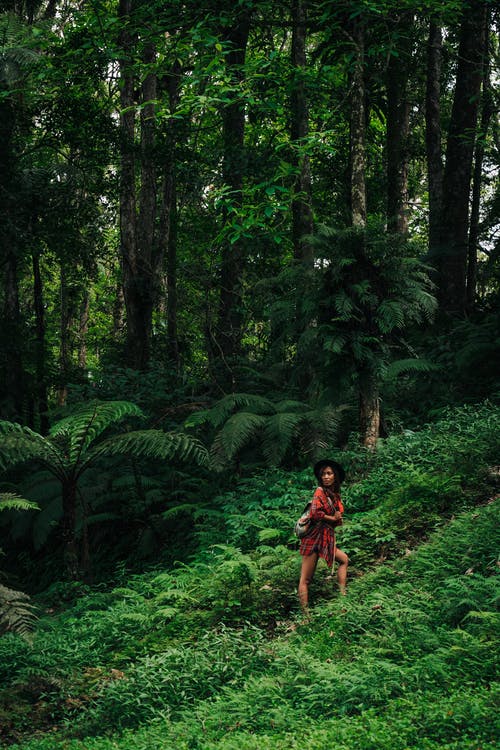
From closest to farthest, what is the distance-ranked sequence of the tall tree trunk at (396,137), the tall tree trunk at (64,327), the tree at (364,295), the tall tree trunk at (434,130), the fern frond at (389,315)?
the fern frond at (389,315) → the tree at (364,295) → the tall tree trunk at (396,137) → the tall tree trunk at (434,130) → the tall tree trunk at (64,327)

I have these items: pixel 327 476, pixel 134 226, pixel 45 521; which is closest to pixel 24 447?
pixel 45 521

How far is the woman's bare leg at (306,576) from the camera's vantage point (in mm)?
5801

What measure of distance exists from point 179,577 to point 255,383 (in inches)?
206

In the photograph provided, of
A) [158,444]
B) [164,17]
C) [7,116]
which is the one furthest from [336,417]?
[7,116]

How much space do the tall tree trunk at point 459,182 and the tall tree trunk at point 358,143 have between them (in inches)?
184

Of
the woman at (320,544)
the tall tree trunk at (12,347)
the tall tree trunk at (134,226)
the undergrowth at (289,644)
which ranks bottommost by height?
the undergrowth at (289,644)

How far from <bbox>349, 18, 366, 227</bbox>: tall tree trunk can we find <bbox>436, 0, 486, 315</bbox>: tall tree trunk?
15.3ft

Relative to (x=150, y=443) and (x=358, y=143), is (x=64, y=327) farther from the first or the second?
(x=358, y=143)

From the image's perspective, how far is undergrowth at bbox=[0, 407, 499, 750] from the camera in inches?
150

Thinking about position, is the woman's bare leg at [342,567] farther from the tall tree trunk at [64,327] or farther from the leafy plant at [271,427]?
the tall tree trunk at [64,327]

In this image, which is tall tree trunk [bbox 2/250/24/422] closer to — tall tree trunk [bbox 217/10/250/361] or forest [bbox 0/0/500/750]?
forest [bbox 0/0/500/750]

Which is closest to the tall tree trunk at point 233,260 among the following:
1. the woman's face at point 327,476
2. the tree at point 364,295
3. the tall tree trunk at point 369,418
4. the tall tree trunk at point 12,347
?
the tall tree trunk at point 12,347

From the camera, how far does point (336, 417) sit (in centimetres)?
923

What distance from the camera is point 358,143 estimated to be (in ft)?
30.7
